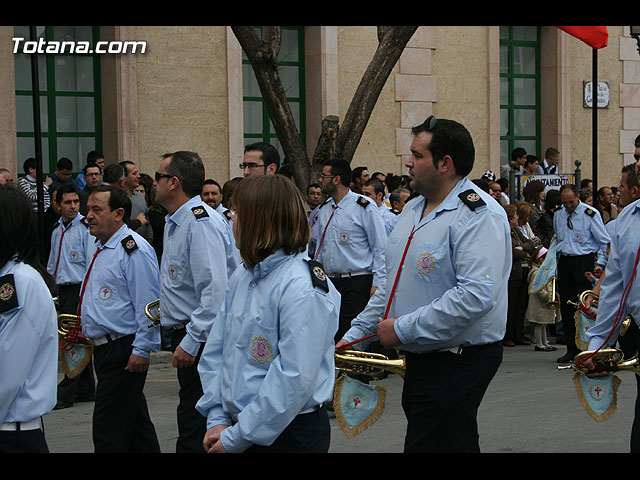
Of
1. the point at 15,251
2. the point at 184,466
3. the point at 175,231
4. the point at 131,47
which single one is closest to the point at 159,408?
the point at 175,231

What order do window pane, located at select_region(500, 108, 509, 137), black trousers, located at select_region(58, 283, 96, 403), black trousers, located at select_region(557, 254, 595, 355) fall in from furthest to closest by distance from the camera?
1. window pane, located at select_region(500, 108, 509, 137)
2. black trousers, located at select_region(557, 254, 595, 355)
3. black trousers, located at select_region(58, 283, 96, 403)

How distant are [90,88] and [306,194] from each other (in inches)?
201

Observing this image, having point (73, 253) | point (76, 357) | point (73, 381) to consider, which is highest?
point (73, 253)

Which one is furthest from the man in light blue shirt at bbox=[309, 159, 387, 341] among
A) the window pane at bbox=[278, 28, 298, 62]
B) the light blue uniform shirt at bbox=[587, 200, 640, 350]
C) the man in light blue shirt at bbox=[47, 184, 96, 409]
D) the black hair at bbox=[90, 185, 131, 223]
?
the window pane at bbox=[278, 28, 298, 62]

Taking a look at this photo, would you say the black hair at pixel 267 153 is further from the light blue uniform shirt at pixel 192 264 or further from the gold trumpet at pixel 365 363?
the gold trumpet at pixel 365 363

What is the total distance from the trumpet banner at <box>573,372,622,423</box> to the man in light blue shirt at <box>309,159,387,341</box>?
444 centimetres

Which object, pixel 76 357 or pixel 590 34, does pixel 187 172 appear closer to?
pixel 76 357

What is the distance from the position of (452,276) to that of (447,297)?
0.67 feet

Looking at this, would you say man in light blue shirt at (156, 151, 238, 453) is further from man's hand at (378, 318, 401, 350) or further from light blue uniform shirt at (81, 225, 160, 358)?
man's hand at (378, 318, 401, 350)

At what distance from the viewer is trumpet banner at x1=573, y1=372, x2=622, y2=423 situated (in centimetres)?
520

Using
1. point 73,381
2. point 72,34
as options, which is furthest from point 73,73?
point 73,381

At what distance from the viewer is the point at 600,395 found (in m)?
5.21
